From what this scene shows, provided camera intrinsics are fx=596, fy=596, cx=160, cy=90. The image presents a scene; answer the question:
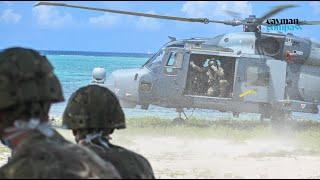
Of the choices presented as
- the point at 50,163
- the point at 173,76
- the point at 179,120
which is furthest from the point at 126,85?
the point at 50,163

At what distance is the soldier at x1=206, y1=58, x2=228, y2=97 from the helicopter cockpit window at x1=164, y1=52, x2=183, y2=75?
23.7 inches

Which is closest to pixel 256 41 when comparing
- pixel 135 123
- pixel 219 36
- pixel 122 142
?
pixel 219 36

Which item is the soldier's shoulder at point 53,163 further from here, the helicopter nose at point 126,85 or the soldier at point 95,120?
the helicopter nose at point 126,85

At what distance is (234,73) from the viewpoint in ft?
39.4

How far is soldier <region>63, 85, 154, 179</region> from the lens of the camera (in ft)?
8.36

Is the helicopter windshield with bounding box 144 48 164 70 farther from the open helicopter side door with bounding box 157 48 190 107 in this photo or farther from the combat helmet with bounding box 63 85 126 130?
the combat helmet with bounding box 63 85 126 130

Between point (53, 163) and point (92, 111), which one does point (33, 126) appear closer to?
point (53, 163)

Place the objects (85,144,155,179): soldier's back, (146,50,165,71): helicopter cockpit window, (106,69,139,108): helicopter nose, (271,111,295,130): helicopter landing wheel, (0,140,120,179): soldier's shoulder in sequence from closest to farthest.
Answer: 1. (0,140,120,179): soldier's shoulder
2. (85,144,155,179): soldier's back
3. (106,69,139,108): helicopter nose
4. (146,50,165,71): helicopter cockpit window
5. (271,111,295,130): helicopter landing wheel

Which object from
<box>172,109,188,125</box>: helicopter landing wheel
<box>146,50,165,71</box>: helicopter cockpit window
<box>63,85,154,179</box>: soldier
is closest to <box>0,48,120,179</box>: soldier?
<box>63,85,154,179</box>: soldier

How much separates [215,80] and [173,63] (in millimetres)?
911

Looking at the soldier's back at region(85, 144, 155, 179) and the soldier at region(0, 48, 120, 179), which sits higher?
the soldier at region(0, 48, 120, 179)

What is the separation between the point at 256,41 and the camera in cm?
1196

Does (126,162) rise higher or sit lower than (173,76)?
higher

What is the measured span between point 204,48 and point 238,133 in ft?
5.99
